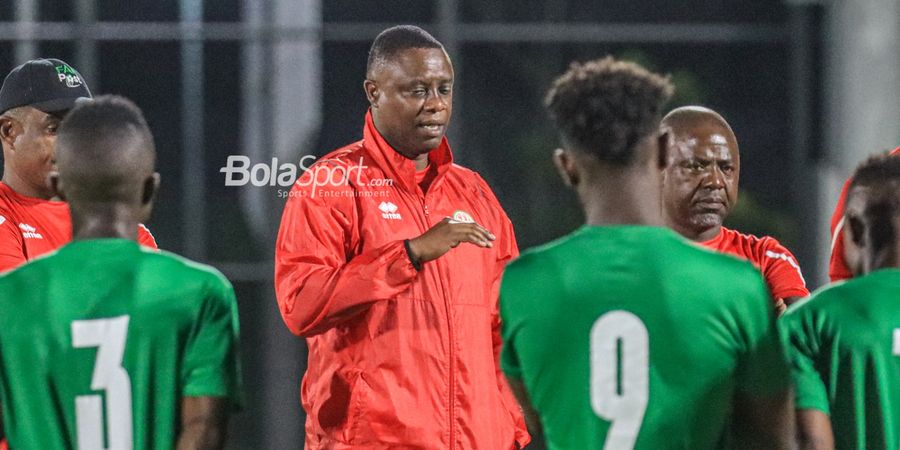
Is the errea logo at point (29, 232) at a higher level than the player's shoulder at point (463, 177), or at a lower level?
lower

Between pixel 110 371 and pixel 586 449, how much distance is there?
3.12ft

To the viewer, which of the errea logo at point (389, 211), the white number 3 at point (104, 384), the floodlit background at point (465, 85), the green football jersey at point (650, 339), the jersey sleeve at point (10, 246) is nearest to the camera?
the green football jersey at point (650, 339)

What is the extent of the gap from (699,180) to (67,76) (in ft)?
6.41

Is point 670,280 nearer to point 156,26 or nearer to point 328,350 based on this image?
point 328,350

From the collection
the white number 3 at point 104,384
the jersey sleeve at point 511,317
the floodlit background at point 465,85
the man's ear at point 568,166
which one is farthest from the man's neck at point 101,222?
the floodlit background at point 465,85

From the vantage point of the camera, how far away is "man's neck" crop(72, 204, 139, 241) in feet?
8.59

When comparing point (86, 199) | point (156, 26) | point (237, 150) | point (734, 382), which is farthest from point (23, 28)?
point (734, 382)

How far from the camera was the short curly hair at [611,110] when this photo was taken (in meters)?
2.53

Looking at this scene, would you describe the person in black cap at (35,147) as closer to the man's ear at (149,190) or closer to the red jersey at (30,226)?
the red jersey at (30,226)

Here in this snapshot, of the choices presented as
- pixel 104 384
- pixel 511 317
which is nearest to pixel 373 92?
pixel 511 317

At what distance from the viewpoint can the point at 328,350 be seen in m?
3.66

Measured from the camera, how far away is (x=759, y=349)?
2.47 metres

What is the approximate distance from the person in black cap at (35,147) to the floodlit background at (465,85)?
6.25m

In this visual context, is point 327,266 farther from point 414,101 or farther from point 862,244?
point 862,244
